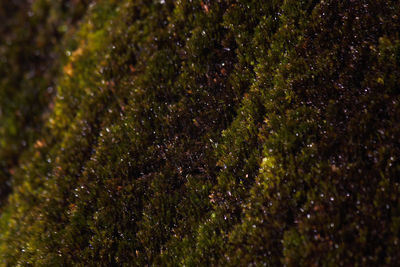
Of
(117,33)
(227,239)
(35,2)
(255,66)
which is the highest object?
(35,2)

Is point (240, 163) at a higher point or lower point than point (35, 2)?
lower

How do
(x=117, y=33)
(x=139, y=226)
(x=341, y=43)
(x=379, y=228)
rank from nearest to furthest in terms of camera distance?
(x=379, y=228) < (x=341, y=43) < (x=139, y=226) < (x=117, y=33)

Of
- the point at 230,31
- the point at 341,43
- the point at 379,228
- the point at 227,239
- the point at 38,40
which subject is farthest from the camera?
the point at 38,40

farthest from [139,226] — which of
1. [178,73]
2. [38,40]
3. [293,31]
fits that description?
[38,40]

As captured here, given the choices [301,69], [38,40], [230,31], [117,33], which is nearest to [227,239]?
[301,69]

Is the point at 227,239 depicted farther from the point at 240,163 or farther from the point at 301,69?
the point at 301,69

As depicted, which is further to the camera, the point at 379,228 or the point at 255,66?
the point at 255,66
